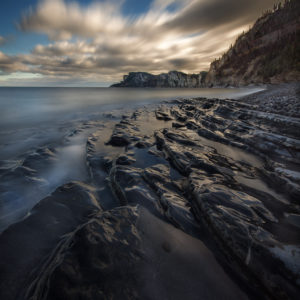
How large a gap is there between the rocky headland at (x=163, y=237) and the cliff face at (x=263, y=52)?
65475mm

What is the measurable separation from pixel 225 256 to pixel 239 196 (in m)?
1.04

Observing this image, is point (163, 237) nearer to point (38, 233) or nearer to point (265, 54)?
point (38, 233)

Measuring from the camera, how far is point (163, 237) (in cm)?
185

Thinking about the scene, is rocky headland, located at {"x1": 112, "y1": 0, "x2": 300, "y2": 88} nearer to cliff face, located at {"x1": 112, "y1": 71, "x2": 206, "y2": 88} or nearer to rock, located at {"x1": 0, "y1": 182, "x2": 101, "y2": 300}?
cliff face, located at {"x1": 112, "y1": 71, "x2": 206, "y2": 88}

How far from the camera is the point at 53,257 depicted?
159 cm

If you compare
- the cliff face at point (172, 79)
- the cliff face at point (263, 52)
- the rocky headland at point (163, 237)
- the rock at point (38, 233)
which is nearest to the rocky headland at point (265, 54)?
the cliff face at point (263, 52)

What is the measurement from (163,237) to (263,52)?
390ft

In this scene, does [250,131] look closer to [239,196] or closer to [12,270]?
[239,196]

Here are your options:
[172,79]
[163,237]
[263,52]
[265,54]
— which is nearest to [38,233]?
[163,237]

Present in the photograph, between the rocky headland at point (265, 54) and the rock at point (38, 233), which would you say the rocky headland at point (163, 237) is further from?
the rocky headland at point (265, 54)

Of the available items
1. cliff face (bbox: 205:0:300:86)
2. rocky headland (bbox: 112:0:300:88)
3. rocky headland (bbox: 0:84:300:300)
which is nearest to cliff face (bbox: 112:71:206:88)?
rocky headland (bbox: 112:0:300:88)

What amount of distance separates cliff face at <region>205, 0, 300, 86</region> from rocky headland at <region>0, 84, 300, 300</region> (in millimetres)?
65475

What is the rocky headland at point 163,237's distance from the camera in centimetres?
132

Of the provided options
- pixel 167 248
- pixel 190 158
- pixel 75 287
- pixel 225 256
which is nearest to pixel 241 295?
pixel 225 256
